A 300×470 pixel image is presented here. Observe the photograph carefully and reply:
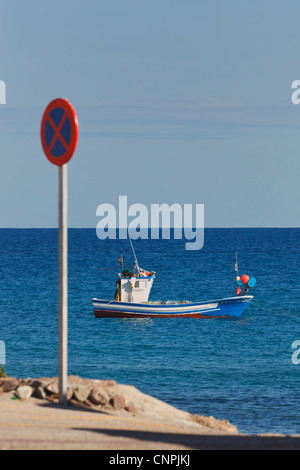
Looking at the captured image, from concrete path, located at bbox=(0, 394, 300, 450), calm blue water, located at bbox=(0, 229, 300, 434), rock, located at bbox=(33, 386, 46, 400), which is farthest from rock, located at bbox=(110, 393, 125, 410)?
calm blue water, located at bbox=(0, 229, 300, 434)

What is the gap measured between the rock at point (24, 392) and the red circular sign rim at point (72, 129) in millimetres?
5151

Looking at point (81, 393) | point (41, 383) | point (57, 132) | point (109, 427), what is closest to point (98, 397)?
point (81, 393)

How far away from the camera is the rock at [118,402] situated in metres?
17.2

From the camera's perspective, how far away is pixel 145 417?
665 inches

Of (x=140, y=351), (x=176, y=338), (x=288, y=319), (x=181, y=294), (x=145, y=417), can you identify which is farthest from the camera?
(x=181, y=294)

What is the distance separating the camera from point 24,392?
17484mm

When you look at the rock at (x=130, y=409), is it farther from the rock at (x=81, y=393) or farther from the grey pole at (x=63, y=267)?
the grey pole at (x=63, y=267)

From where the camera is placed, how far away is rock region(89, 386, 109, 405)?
17.1 m

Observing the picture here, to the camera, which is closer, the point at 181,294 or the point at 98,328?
the point at 98,328

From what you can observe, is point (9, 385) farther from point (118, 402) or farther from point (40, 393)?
point (118, 402)
